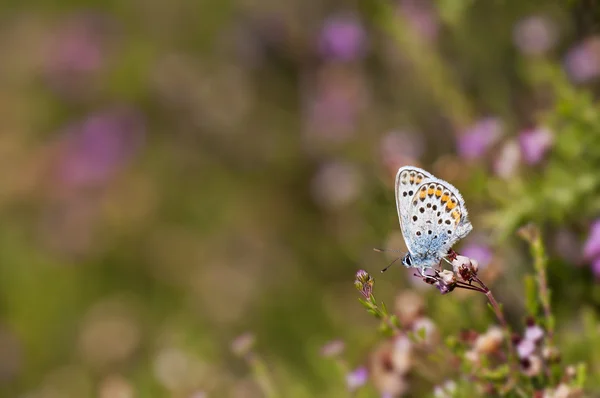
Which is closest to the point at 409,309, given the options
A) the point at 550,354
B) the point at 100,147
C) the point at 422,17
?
the point at 550,354

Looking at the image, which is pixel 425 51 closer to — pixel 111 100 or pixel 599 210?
pixel 599 210

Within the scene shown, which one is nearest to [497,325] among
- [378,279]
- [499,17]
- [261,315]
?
[378,279]

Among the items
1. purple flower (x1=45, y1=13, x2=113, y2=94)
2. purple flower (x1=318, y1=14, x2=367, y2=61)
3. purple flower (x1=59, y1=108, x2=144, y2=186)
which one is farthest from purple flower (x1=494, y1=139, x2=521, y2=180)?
purple flower (x1=45, y1=13, x2=113, y2=94)

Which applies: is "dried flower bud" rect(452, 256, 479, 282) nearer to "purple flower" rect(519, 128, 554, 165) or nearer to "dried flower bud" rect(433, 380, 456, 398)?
"dried flower bud" rect(433, 380, 456, 398)

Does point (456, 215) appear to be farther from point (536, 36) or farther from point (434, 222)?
point (536, 36)

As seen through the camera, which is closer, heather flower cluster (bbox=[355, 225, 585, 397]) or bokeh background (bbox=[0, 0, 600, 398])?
heather flower cluster (bbox=[355, 225, 585, 397])

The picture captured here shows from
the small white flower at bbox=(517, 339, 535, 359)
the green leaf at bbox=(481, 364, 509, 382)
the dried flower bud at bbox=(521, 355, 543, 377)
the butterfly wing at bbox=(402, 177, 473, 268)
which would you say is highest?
the butterfly wing at bbox=(402, 177, 473, 268)

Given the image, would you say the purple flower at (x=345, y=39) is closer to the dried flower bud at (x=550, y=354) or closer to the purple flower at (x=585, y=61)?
the purple flower at (x=585, y=61)
